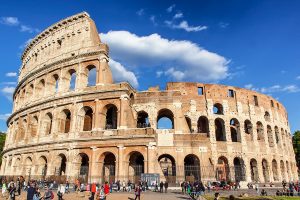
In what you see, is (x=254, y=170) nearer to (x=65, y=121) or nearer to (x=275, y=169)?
(x=275, y=169)

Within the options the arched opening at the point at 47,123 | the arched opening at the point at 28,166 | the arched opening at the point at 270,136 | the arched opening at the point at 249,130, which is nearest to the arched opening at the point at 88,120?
the arched opening at the point at 47,123

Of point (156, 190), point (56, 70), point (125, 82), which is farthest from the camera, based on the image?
point (56, 70)

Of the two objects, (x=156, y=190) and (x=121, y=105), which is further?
(x=121, y=105)

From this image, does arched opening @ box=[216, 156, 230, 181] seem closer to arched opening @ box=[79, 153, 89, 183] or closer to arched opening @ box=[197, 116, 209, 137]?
arched opening @ box=[197, 116, 209, 137]

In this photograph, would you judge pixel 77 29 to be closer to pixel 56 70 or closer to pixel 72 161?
pixel 56 70

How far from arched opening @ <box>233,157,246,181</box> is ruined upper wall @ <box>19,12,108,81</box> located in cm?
1718

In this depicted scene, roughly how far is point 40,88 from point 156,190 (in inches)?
691

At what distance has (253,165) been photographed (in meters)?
27.5

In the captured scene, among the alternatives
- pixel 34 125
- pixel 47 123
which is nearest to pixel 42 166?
pixel 47 123

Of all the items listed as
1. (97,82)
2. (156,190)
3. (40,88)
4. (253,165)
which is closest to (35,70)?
(40,88)

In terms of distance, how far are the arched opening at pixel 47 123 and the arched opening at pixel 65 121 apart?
6.10ft

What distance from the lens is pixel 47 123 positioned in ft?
81.1

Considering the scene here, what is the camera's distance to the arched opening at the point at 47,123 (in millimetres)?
24467

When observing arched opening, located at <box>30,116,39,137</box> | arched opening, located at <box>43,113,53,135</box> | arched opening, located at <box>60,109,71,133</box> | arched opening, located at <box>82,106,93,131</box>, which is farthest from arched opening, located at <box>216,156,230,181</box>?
arched opening, located at <box>30,116,39,137</box>
